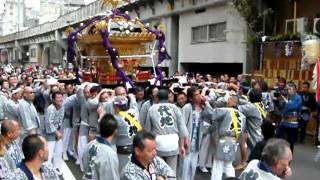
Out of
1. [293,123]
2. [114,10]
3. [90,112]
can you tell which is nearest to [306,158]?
[293,123]

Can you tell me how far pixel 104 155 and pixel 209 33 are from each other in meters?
16.3

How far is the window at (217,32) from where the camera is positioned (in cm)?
1903

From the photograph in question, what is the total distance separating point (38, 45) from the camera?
59062mm

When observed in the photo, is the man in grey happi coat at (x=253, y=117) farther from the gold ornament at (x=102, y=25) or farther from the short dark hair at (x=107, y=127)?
the gold ornament at (x=102, y=25)

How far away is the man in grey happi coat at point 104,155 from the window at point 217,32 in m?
14.7

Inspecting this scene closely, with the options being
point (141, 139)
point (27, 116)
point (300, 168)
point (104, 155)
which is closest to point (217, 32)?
point (300, 168)

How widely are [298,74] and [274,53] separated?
145cm

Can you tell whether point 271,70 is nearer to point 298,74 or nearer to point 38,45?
point 298,74

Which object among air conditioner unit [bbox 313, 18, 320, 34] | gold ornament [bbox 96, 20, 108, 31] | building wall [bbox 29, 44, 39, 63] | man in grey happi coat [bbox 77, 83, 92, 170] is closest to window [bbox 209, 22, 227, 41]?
air conditioner unit [bbox 313, 18, 320, 34]

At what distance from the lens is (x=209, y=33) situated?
20406 mm

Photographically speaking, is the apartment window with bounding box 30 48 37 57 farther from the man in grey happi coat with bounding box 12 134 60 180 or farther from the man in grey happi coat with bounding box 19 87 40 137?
the man in grey happi coat with bounding box 12 134 60 180

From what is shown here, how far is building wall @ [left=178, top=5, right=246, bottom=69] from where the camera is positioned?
696 inches

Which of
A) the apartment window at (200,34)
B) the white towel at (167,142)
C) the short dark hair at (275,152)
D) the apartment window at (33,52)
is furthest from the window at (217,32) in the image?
the apartment window at (33,52)

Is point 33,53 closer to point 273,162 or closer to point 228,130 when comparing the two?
point 228,130
